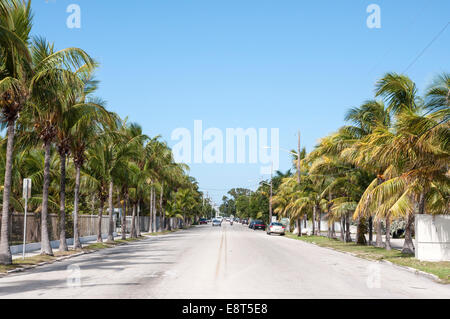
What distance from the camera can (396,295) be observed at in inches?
435

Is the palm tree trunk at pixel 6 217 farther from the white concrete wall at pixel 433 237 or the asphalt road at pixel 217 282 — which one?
the white concrete wall at pixel 433 237

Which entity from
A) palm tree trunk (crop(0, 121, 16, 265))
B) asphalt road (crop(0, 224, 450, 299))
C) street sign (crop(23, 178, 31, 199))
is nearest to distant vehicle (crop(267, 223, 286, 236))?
asphalt road (crop(0, 224, 450, 299))

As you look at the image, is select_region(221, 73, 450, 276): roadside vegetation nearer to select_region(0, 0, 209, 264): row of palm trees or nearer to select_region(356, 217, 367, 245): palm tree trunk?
select_region(356, 217, 367, 245): palm tree trunk

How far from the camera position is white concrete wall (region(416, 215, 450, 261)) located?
64.3 feet

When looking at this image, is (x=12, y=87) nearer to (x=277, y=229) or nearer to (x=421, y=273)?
(x=421, y=273)

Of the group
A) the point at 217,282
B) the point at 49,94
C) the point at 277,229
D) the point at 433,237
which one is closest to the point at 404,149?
the point at 433,237

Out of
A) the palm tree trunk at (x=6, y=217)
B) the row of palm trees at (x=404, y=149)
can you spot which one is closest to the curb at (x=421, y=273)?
the row of palm trees at (x=404, y=149)

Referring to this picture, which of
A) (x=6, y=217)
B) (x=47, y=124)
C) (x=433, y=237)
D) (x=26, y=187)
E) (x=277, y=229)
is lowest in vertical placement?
(x=277, y=229)

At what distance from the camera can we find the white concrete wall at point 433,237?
1959 cm

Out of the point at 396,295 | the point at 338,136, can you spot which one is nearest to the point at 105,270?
the point at 396,295

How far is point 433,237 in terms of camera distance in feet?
64.6

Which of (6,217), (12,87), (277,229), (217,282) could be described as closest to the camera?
(217,282)
